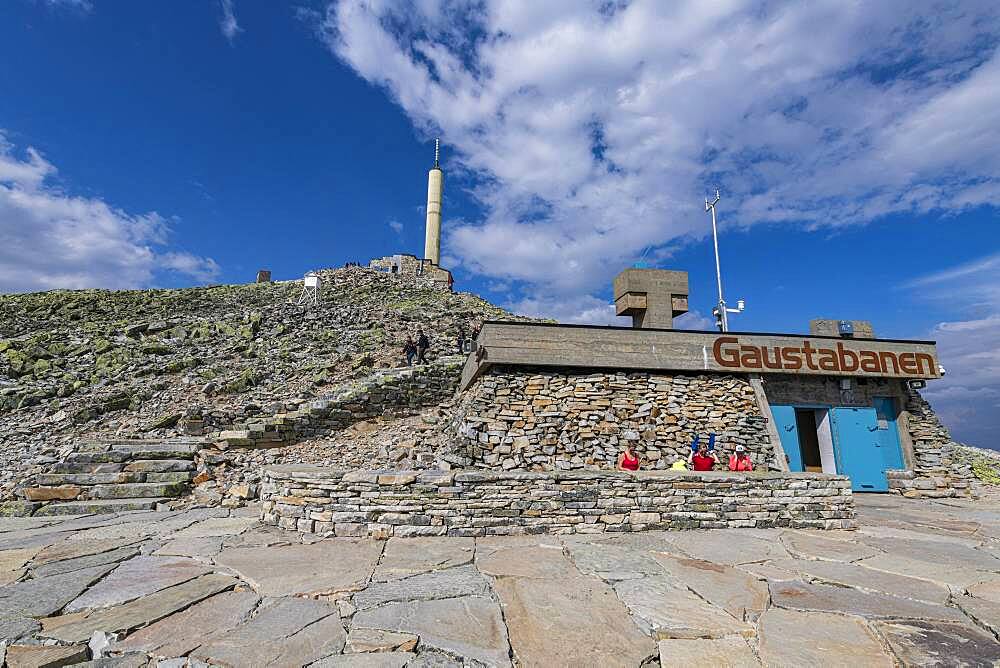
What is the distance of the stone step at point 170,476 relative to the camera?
11508mm

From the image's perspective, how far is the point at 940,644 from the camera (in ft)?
12.9

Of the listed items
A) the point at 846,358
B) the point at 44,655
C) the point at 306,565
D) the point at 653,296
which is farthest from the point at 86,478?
the point at 846,358

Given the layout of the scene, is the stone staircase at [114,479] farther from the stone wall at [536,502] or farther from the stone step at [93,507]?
the stone wall at [536,502]

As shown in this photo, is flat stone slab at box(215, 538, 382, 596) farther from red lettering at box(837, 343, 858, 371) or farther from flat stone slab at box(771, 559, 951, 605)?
red lettering at box(837, 343, 858, 371)

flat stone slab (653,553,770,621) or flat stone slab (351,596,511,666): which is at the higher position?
flat stone slab (653,553,770,621)

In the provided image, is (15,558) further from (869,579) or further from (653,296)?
(653,296)

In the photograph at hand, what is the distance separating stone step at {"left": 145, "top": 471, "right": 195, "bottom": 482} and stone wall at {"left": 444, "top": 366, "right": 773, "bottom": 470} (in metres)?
6.52

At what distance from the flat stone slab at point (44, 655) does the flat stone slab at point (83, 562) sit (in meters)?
2.68

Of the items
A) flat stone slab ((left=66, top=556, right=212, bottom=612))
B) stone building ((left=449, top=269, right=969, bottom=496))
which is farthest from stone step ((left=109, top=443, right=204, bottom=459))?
stone building ((left=449, top=269, right=969, bottom=496))

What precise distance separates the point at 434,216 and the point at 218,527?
156ft

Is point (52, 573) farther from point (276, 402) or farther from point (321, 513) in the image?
point (276, 402)

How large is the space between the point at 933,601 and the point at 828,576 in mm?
Answer: 976

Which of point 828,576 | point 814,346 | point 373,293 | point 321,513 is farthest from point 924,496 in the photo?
point 373,293

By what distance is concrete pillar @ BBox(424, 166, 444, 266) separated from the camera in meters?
51.3
